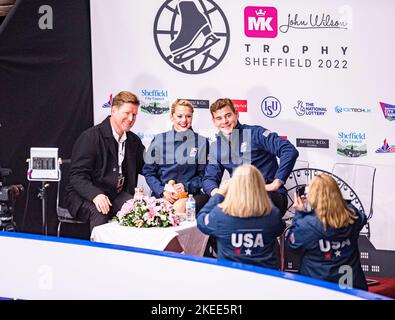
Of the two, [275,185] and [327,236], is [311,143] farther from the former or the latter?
[327,236]

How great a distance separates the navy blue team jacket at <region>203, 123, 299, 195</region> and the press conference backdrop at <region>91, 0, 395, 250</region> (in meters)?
0.14

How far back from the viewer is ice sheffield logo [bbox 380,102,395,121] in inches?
241

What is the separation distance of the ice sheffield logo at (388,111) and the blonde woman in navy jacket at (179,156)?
1.35 m

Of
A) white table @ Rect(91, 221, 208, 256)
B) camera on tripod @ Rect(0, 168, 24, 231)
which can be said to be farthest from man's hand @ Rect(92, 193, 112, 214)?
camera on tripod @ Rect(0, 168, 24, 231)

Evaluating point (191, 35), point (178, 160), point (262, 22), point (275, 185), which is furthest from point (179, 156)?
point (262, 22)

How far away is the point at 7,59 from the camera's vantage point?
658 centimetres

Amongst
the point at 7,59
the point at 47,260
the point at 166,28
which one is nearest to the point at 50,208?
the point at 7,59

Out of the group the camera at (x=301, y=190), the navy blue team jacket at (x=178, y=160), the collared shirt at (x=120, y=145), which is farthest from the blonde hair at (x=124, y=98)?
→ the camera at (x=301, y=190)

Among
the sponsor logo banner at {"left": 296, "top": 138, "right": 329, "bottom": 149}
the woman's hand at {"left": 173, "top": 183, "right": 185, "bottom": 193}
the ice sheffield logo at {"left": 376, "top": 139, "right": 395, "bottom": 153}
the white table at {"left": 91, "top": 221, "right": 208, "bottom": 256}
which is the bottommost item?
the white table at {"left": 91, "top": 221, "right": 208, "bottom": 256}

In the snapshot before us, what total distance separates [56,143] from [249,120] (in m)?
1.59

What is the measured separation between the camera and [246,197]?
13.9ft

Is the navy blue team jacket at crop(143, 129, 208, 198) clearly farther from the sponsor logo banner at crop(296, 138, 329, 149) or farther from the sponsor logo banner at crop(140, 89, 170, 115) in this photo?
the sponsor logo banner at crop(296, 138, 329, 149)

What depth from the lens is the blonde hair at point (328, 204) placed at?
4285mm
